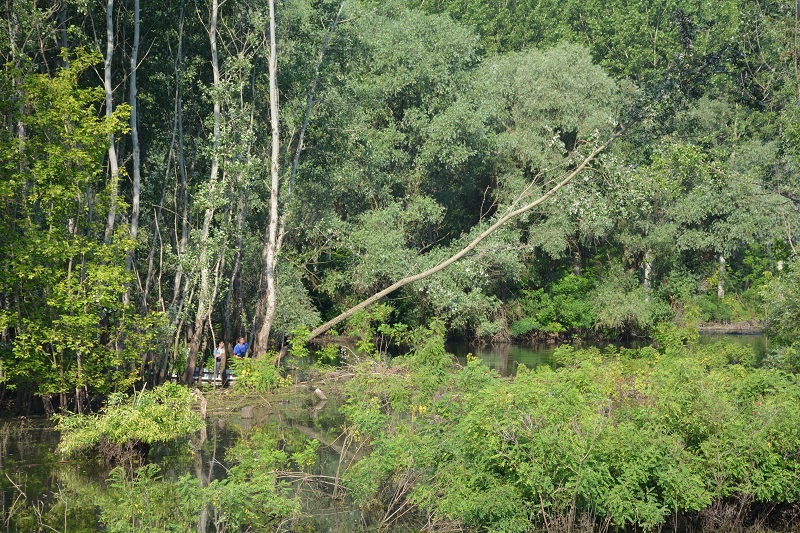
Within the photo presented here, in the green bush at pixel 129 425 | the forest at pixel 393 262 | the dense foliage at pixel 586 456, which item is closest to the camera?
the dense foliage at pixel 586 456

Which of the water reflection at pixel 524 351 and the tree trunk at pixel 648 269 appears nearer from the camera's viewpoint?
the water reflection at pixel 524 351

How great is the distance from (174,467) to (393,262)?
56.7 ft

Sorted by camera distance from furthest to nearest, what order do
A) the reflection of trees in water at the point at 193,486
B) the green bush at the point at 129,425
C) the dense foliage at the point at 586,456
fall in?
the green bush at the point at 129,425, the dense foliage at the point at 586,456, the reflection of trees in water at the point at 193,486

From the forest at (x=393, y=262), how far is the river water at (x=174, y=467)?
170 mm

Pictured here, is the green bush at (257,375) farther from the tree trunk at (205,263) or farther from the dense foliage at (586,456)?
the dense foliage at (586,456)

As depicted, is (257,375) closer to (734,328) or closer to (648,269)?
(648,269)

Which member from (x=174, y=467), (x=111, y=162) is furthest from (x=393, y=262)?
(x=174, y=467)

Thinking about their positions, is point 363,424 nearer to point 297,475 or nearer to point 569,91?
point 297,475

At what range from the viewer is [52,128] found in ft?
59.6

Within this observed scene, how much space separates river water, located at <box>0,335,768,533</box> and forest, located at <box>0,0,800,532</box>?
0.56 ft

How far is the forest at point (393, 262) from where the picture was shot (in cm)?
1196

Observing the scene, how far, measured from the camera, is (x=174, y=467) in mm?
15680

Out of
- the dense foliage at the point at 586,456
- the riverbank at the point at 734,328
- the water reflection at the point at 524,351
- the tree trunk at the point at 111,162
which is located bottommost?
the riverbank at the point at 734,328

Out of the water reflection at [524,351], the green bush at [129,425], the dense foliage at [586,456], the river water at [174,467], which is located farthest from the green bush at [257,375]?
the dense foliage at [586,456]
